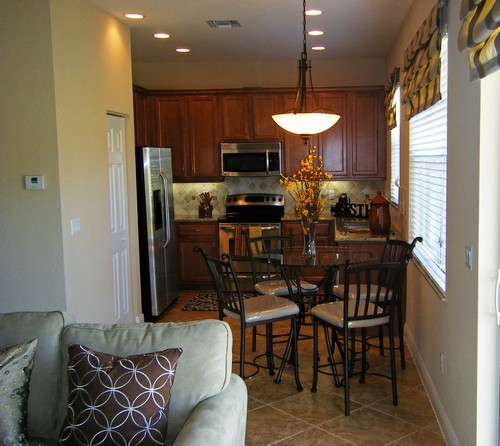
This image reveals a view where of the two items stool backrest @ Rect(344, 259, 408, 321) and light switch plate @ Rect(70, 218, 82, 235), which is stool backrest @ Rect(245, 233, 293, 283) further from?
light switch plate @ Rect(70, 218, 82, 235)

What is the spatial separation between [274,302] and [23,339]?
209 cm

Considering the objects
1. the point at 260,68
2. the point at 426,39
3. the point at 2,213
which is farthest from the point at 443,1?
the point at 260,68

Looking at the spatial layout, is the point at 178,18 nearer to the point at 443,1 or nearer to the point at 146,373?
the point at 443,1

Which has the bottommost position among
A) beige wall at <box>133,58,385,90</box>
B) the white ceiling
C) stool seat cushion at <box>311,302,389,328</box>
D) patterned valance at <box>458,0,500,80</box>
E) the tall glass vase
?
stool seat cushion at <box>311,302,389,328</box>

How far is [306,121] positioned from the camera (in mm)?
4516

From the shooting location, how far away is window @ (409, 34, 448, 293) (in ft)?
12.4

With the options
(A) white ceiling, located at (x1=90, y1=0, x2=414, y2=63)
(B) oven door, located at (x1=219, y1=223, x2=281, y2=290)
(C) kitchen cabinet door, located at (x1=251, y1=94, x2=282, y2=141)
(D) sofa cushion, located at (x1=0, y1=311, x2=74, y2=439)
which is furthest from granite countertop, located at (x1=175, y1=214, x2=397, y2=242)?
(D) sofa cushion, located at (x1=0, y1=311, x2=74, y2=439)

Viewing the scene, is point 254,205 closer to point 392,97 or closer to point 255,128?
point 255,128

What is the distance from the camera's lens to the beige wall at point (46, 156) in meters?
4.12

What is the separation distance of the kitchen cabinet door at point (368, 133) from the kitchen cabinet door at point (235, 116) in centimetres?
127

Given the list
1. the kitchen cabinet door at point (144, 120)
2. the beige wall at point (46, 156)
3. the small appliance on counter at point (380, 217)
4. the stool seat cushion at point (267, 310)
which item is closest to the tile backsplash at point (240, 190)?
the kitchen cabinet door at point (144, 120)

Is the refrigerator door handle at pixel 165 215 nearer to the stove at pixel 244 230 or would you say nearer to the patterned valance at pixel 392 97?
the stove at pixel 244 230

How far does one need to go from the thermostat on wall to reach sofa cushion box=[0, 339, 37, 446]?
6.47 feet

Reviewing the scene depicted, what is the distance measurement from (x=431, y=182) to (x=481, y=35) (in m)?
2.00
